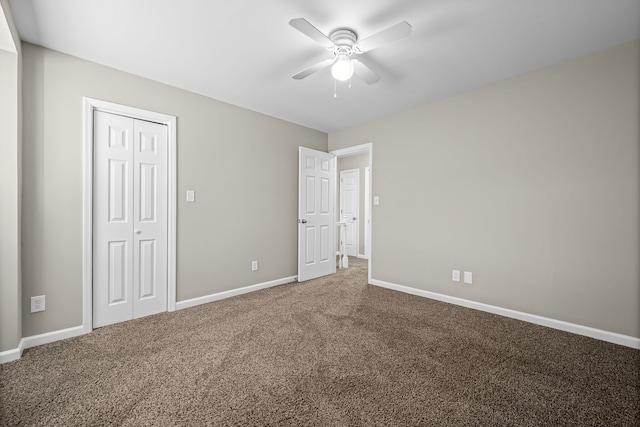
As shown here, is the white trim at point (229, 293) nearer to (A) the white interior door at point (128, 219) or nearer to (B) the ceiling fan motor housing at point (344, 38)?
(A) the white interior door at point (128, 219)

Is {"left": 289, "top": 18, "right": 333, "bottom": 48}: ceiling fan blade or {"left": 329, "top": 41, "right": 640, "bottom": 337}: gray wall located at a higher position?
{"left": 289, "top": 18, "right": 333, "bottom": 48}: ceiling fan blade

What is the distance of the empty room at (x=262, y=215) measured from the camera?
1.71m

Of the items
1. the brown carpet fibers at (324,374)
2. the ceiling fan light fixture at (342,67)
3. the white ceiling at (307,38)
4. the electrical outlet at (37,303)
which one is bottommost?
the brown carpet fibers at (324,374)

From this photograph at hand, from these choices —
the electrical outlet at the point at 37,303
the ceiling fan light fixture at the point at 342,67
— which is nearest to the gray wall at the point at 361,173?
the ceiling fan light fixture at the point at 342,67

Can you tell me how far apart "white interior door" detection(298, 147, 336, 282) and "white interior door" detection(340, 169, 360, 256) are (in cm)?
174

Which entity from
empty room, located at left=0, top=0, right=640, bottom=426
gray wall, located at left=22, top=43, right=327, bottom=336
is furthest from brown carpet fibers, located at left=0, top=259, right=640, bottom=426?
gray wall, located at left=22, top=43, right=327, bottom=336

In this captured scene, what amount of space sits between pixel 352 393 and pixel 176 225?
93.7 inches

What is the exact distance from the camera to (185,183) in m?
3.04

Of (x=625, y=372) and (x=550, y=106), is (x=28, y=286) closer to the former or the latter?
(x=625, y=372)

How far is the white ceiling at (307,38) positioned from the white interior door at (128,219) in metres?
0.64

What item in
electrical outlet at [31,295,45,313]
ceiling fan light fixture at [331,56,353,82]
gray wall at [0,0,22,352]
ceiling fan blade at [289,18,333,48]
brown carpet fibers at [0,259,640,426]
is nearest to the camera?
brown carpet fibers at [0,259,640,426]

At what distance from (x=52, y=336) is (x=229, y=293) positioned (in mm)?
1572

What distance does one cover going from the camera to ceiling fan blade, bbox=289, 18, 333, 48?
1.66m

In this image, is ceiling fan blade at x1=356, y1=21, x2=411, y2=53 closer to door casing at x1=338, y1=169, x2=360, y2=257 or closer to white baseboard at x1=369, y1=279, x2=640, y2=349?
white baseboard at x1=369, y1=279, x2=640, y2=349
